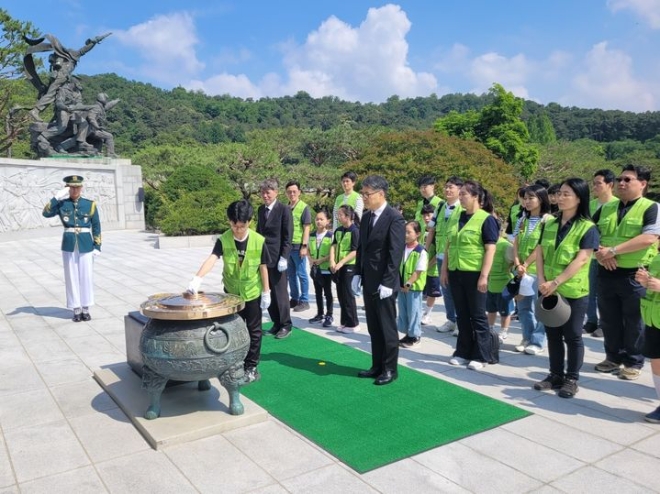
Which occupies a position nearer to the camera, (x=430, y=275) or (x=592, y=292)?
(x=592, y=292)

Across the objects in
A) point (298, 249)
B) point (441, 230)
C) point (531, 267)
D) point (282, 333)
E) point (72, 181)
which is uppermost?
point (72, 181)

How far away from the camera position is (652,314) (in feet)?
11.0

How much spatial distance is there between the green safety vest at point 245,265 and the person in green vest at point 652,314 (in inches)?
106

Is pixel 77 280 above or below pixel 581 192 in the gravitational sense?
below

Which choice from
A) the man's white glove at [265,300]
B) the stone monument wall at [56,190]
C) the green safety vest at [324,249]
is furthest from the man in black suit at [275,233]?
the stone monument wall at [56,190]

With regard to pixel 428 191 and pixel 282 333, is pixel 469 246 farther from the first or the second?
pixel 282 333

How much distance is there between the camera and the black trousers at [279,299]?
5445mm

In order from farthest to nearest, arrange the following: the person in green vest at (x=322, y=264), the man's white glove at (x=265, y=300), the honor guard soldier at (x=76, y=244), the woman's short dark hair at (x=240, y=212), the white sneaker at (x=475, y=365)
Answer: the honor guard soldier at (x=76, y=244) → the person in green vest at (x=322, y=264) → the white sneaker at (x=475, y=365) → the man's white glove at (x=265, y=300) → the woman's short dark hair at (x=240, y=212)

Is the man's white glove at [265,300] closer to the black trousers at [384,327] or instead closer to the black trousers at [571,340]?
the black trousers at [384,327]

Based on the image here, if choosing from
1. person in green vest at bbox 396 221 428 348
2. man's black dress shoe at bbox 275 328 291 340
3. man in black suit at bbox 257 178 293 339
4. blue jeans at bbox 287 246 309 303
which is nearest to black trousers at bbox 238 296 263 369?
man in black suit at bbox 257 178 293 339

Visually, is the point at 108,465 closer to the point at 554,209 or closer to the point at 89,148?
the point at 554,209

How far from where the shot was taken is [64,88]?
18031 millimetres

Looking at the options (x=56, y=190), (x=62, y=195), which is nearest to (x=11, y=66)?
(x=56, y=190)

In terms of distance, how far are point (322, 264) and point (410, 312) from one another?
1.32 m
